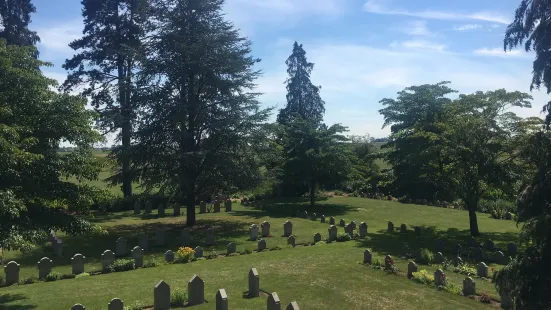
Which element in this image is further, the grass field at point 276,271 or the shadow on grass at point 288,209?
the shadow on grass at point 288,209

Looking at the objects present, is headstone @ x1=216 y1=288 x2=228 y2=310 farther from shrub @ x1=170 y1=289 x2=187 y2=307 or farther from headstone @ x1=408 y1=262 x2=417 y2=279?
headstone @ x1=408 y1=262 x2=417 y2=279

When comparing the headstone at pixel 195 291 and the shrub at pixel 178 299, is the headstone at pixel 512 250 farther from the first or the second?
the shrub at pixel 178 299

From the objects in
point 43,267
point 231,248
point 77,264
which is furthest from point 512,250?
point 43,267

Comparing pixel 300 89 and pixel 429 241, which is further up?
pixel 300 89

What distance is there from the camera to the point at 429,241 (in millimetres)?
21938

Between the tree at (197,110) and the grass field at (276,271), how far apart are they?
325 centimetres

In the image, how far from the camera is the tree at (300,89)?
55.6 metres

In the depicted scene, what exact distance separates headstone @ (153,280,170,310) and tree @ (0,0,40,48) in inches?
1049

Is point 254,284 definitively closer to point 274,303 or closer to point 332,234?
point 274,303

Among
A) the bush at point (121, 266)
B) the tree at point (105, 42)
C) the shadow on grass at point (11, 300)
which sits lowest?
the shadow on grass at point (11, 300)

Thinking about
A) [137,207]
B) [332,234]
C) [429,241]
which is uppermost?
[137,207]

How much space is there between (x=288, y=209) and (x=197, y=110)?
41.5 ft

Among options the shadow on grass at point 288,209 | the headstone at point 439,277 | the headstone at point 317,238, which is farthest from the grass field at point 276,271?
the shadow on grass at point 288,209

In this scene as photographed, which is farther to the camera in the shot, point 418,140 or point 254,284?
point 418,140
